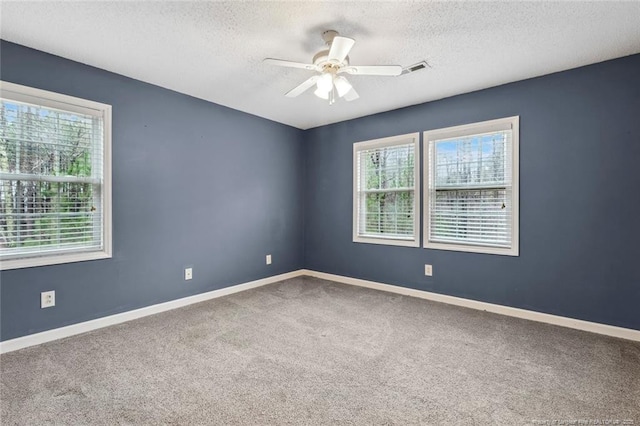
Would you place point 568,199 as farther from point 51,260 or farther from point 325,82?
point 51,260

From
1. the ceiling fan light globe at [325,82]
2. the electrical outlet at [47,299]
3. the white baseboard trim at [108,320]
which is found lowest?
the white baseboard trim at [108,320]

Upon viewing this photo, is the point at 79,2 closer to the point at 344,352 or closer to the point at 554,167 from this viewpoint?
the point at 344,352

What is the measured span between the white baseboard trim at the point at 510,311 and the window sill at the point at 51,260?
2.96m

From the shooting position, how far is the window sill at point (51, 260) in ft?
7.88

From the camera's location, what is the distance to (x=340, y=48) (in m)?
2.05

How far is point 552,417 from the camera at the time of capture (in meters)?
1.66

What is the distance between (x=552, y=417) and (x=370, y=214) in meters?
2.97

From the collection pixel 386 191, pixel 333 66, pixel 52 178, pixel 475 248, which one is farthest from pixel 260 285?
pixel 333 66

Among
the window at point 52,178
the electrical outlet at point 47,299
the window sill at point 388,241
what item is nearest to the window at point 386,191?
the window sill at point 388,241

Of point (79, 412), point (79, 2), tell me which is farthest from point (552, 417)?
point (79, 2)

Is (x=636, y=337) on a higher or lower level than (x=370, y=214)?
lower

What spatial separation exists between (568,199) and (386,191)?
1934mm

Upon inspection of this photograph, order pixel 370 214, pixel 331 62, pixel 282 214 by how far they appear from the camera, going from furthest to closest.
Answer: pixel 282 214, pixel 370 214, pixel 331 62

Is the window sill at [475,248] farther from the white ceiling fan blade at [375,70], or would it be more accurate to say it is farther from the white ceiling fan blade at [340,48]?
the white ceiling fan blade at [340,48]
